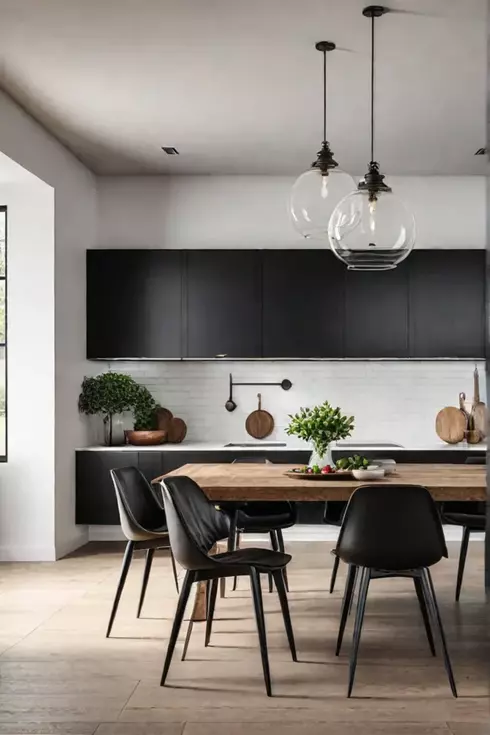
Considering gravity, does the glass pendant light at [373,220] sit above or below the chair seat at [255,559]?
above

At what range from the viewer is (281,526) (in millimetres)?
4961

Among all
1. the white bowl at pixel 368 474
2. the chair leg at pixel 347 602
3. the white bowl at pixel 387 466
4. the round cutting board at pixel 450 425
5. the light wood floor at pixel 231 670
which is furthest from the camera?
the round cutting board at pixel 450 425

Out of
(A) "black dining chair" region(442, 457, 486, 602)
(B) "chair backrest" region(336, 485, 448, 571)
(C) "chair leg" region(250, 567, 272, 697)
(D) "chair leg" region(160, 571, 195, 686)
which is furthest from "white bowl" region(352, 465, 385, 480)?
(D) "chair leg" region(160, 571, 195, 686)

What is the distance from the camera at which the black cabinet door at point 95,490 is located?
654 cm

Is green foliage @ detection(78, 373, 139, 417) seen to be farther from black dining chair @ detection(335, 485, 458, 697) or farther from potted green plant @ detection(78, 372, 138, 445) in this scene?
black dining chair @ detection(335, 485, 458, 697)

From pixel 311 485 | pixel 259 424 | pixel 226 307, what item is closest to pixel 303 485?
pixel 311 485

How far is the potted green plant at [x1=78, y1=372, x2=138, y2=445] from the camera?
262 inches

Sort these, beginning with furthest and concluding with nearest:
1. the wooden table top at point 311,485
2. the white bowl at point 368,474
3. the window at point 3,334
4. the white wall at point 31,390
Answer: the window at point 3,334
the white wall at point 31,390
the white bowl at point 368,474
the wooden table top at point 311,485

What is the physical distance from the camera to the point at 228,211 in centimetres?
717

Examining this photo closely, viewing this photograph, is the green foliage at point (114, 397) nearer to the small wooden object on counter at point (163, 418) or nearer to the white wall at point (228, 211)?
the small wooden object on counter at point (163, 418)

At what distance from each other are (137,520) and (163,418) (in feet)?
8.56

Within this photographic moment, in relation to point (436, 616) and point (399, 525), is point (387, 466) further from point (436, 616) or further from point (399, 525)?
point (436, 616)

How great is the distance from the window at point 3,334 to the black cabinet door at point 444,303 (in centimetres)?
311

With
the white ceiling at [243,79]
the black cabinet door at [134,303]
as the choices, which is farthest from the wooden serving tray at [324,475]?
the black cabinet door at [134,303]
